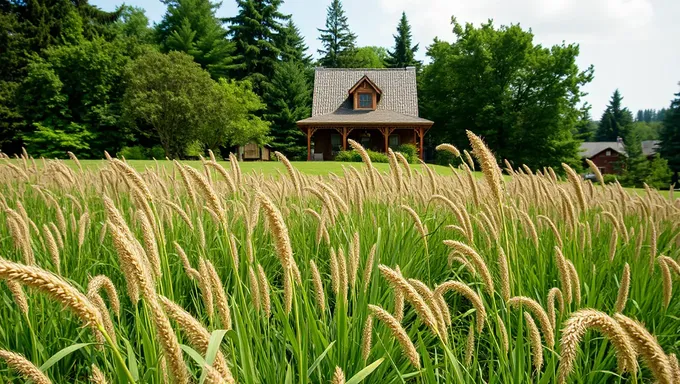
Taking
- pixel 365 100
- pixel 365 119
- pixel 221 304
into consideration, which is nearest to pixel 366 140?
pixel 365 119

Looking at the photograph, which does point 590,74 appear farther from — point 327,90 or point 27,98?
point 27,98

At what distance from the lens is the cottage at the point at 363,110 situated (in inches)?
1526

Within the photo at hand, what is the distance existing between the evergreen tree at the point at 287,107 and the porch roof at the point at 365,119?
757cm

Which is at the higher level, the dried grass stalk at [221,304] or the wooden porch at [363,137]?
the wooden porch at [363,137]

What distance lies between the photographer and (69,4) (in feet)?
135

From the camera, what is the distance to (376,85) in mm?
41469

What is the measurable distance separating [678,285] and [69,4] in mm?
50775

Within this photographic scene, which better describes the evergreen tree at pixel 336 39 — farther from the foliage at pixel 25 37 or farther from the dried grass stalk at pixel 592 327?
the dried grass stalk at pixel 592 327

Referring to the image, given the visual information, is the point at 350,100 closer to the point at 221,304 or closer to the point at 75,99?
the point at 75,99

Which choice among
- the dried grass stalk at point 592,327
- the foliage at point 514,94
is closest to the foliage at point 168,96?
the foliage at point 514,94

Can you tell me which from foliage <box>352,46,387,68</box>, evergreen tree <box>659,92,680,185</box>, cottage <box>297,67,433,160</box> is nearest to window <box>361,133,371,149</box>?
cottage <box>297,67,433,160</box>

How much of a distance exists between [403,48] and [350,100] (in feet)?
84.3

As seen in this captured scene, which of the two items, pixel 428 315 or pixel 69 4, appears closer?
pixel 428 315

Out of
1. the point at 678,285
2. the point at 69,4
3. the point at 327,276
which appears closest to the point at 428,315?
the point at 327,276
